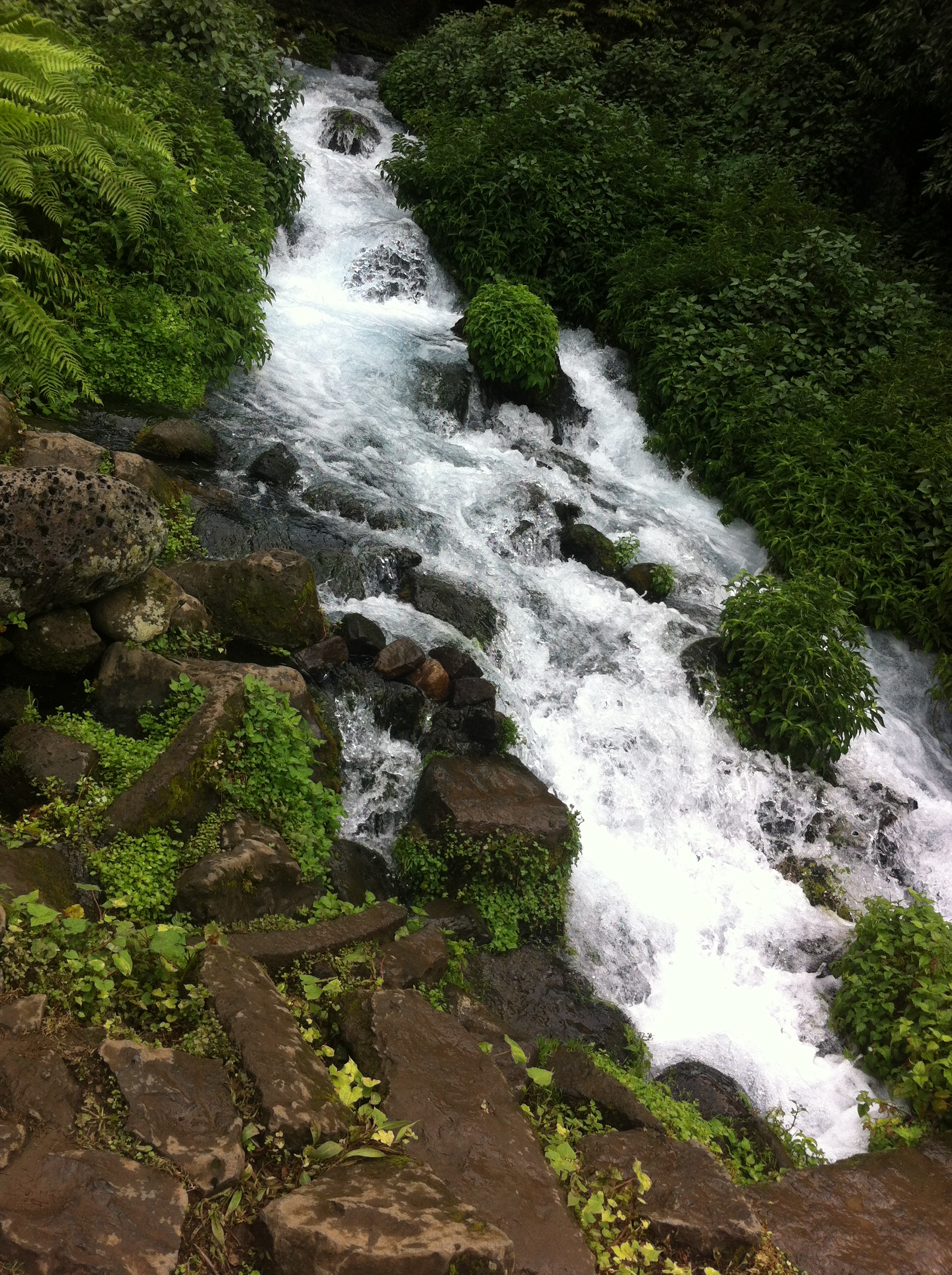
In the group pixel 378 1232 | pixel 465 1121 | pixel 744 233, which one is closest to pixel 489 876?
pixel 465 1121

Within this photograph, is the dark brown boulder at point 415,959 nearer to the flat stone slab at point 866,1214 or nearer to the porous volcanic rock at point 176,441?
the flat stone slab at point 866,1214

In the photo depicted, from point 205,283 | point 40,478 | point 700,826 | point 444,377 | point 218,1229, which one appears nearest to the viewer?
point 218,1229

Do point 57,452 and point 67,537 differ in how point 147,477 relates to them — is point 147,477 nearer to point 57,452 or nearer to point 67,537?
point 57,452

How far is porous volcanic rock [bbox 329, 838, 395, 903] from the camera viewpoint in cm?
507

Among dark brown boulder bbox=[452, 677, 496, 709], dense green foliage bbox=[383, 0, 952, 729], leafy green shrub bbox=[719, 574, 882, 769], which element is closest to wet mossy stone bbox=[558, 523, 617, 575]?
leafy green shrub bbox=[719, 574, 882, 769]

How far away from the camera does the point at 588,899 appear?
592 cm

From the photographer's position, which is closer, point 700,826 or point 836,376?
point 700,826

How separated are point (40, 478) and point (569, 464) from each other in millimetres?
6603

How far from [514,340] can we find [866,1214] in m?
8.97

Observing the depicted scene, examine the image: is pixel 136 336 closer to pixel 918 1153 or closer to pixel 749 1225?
pixel 749 1225

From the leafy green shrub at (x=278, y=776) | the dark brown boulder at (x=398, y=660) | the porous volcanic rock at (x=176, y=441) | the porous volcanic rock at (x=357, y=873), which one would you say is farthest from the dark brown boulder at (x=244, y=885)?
the porous volcanic rock at (x=176, y=441)

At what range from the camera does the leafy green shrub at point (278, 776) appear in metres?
4.80

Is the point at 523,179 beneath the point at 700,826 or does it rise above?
above

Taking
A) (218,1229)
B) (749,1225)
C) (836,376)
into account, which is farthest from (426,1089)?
(836,376)
